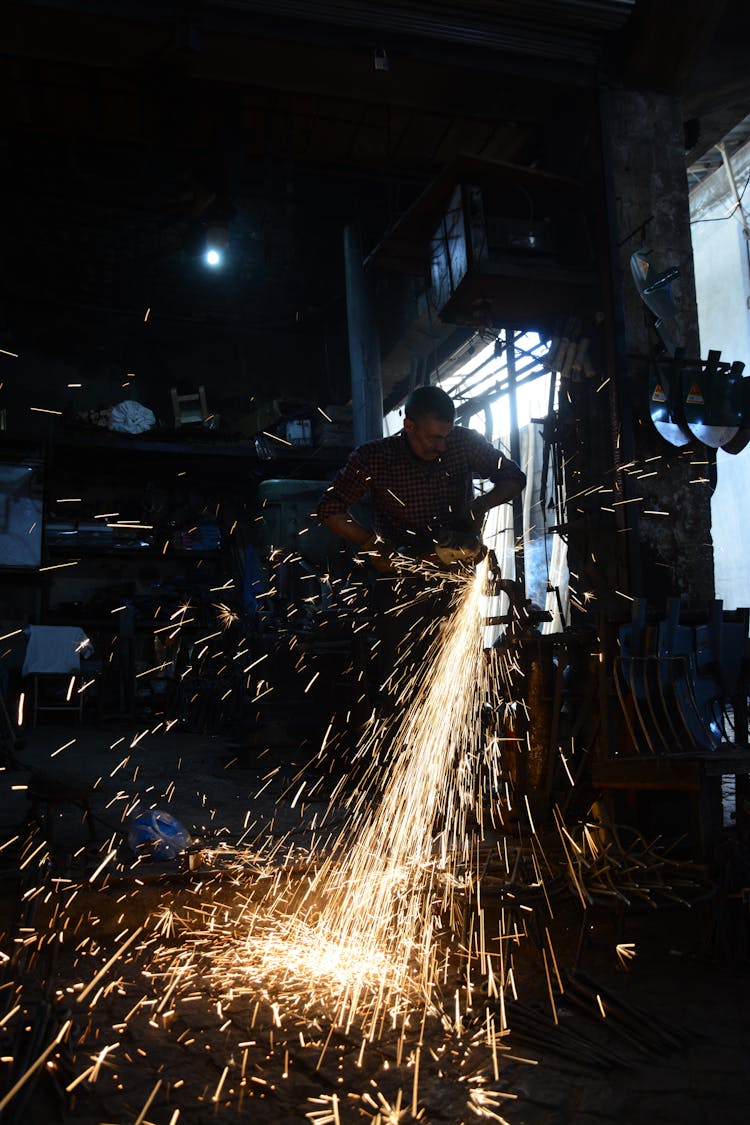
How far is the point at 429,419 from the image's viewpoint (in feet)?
13.7

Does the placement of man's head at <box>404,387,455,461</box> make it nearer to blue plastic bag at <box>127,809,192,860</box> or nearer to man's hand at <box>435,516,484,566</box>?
man's hand at <box>435,516,484,566</box>

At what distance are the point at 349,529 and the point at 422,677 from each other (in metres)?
0.84

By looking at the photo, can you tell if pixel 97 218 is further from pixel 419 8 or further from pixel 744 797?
pixel 744 797

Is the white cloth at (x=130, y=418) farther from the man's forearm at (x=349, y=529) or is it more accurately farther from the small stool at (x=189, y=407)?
the man's forearm at (x=349, y=529)

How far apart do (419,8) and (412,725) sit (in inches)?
153

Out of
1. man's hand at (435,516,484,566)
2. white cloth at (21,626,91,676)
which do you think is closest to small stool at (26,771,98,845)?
man's hand at (435,516,484,566)

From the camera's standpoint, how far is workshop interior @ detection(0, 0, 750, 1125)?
2342 millimetres

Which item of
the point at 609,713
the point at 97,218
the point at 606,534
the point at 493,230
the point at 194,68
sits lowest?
the point at 609,713

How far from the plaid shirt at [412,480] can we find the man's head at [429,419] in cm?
11

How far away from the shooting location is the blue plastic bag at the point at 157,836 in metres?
3.61

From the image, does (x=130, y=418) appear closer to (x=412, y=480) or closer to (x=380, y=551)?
(x=412, y=480)

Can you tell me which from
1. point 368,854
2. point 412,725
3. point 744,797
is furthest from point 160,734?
point 744,797

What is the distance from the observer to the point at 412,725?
4.50 meters

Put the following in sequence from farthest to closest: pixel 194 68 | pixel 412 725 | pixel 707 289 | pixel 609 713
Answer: pixel 707 289, pixel 194 68, pixel 412 725, pixel 609 713
